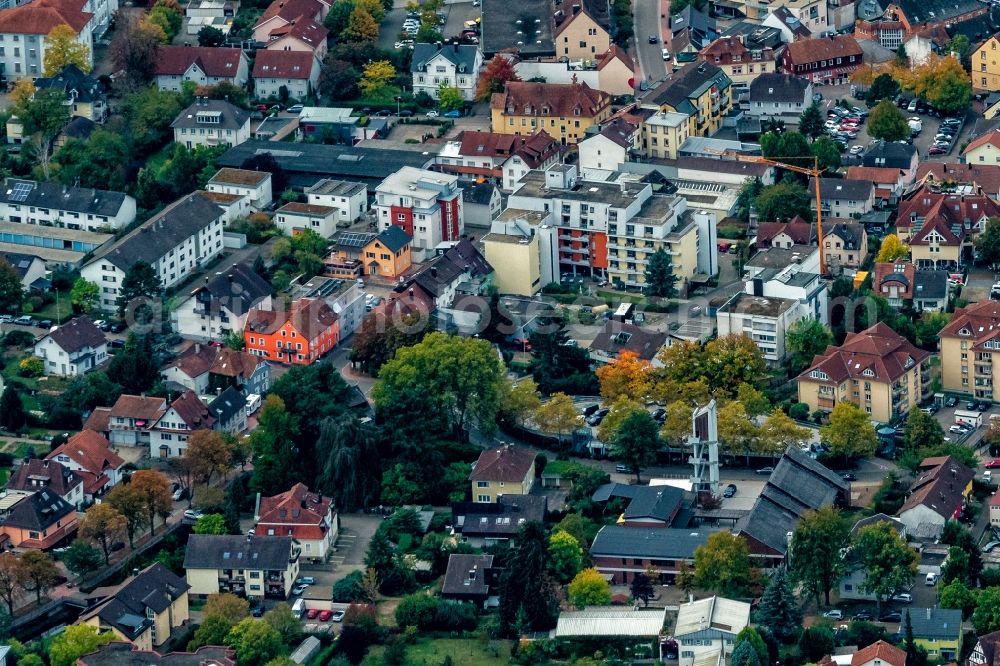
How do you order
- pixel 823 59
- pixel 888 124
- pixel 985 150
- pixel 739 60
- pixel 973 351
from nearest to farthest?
pixel 973 351
pixel 985 150
pixel 888 124
pixel 739 60
pixel 823 59

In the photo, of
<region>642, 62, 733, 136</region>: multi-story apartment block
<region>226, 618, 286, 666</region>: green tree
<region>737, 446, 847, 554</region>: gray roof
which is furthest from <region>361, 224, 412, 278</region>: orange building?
<region>226, 618, 286, 666</region>: green tree

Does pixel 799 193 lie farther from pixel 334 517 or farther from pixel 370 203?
pixel 334 517

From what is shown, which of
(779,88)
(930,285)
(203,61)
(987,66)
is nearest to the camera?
(930,285)

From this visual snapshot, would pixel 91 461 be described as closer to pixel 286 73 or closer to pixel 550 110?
pixel 550 110

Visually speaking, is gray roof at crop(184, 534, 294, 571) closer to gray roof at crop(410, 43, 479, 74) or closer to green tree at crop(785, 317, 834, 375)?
green tree at crop(785, 317, 834, 375)

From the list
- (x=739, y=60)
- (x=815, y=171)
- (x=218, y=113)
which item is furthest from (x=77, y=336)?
(x=739, y=60)

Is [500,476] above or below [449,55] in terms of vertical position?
below
